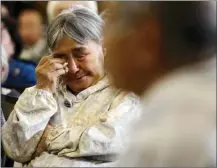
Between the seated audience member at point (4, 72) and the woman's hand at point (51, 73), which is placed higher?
the woman's hand at point (51, 73)

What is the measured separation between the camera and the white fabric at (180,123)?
58cm

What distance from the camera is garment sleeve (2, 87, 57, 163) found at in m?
1.18

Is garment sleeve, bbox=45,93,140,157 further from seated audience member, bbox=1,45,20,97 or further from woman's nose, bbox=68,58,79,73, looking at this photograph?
seated audience member, bbox=1,45,20,97

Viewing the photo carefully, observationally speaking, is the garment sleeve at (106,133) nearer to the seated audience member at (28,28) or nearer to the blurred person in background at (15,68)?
the blurred person in background at (15,68)

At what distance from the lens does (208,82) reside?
610 millimetres

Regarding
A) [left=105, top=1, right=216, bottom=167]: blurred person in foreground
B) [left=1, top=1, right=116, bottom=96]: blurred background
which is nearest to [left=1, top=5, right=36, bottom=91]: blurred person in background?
[left=1, top=1, right=116, bottom=96]: blurred background

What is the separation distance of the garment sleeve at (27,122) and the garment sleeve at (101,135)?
0.19 ft

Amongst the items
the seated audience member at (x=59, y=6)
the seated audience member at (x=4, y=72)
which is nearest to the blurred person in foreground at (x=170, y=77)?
the seated audience member at (x=59, y=6)

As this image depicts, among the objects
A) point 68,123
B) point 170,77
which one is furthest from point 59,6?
point 170,77

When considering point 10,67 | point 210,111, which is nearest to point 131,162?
point 210,111

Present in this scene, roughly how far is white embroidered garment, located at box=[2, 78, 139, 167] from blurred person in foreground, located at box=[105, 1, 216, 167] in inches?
17.6

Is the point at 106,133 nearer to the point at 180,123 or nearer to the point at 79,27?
the point at 79,27

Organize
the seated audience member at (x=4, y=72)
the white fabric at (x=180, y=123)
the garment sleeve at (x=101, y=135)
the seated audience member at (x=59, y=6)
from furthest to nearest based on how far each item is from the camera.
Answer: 1. the seated audience member at (x=4, y=72)
2. the seated audience member at (x=59, y=6)
3. the garment sleeve at (x=101, y=135)
4. the white fabric at (x=180, y=123)

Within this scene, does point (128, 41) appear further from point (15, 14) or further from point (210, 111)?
point (15, 14)
